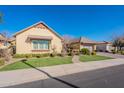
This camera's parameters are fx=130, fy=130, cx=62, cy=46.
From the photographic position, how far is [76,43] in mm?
33031

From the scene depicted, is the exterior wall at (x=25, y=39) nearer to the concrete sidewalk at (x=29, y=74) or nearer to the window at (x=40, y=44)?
the window at (x=40, y=44)

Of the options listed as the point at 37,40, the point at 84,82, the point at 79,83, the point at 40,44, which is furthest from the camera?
the point at 40,44

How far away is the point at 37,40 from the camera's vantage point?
2198 cm

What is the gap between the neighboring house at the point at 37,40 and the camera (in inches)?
816

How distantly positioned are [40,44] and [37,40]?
35.2 inches

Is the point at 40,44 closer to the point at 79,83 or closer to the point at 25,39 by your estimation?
the point at 25,39

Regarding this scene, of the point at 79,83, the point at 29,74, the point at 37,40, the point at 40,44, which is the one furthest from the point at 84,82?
the point at 40,44

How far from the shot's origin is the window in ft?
71.9

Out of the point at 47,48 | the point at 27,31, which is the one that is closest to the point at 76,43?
the point at 47,48

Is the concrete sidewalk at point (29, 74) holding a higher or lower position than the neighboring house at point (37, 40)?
lower

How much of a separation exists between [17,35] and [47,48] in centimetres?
553

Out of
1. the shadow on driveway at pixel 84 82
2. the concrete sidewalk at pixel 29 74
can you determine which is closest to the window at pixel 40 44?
the concrete sidewalk at pixel 29 74

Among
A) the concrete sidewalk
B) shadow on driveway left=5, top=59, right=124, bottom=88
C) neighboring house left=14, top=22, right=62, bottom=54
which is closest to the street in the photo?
shadow on driveway left=5, top=59, right=124, bottom=88
